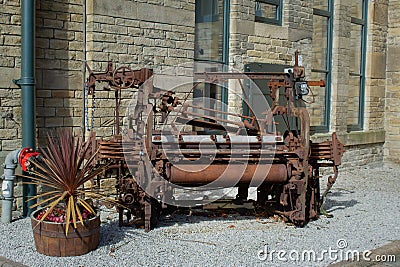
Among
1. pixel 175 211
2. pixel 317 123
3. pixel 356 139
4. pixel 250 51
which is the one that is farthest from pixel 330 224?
pixel 356 139

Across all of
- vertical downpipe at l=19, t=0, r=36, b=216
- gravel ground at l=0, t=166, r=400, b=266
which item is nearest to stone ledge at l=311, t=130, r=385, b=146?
gravel ground at l=0, t=166, r=400, b=266

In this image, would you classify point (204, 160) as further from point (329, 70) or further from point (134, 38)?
point (329, 70)

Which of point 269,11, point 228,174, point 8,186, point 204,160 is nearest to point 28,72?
point 8,186

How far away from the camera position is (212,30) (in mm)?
10609

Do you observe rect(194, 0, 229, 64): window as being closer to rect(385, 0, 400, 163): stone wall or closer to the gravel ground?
the gravel ground

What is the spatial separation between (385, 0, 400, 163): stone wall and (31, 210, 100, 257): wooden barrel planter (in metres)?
11.0

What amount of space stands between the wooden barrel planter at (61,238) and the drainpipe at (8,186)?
60.9 inches

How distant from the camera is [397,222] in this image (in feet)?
25.8

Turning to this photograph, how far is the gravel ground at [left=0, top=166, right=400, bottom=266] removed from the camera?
5824 millimetres

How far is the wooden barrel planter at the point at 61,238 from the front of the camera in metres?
5.70

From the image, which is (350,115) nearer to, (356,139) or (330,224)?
(356,139)

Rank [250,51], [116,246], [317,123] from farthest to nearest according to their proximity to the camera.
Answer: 1. [317,123]
2. [250,51]
3. [116,246]

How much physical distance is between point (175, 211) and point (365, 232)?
2479 mm

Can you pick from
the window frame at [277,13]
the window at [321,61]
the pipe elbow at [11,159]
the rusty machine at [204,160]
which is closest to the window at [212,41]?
the window frame at [277,13]
